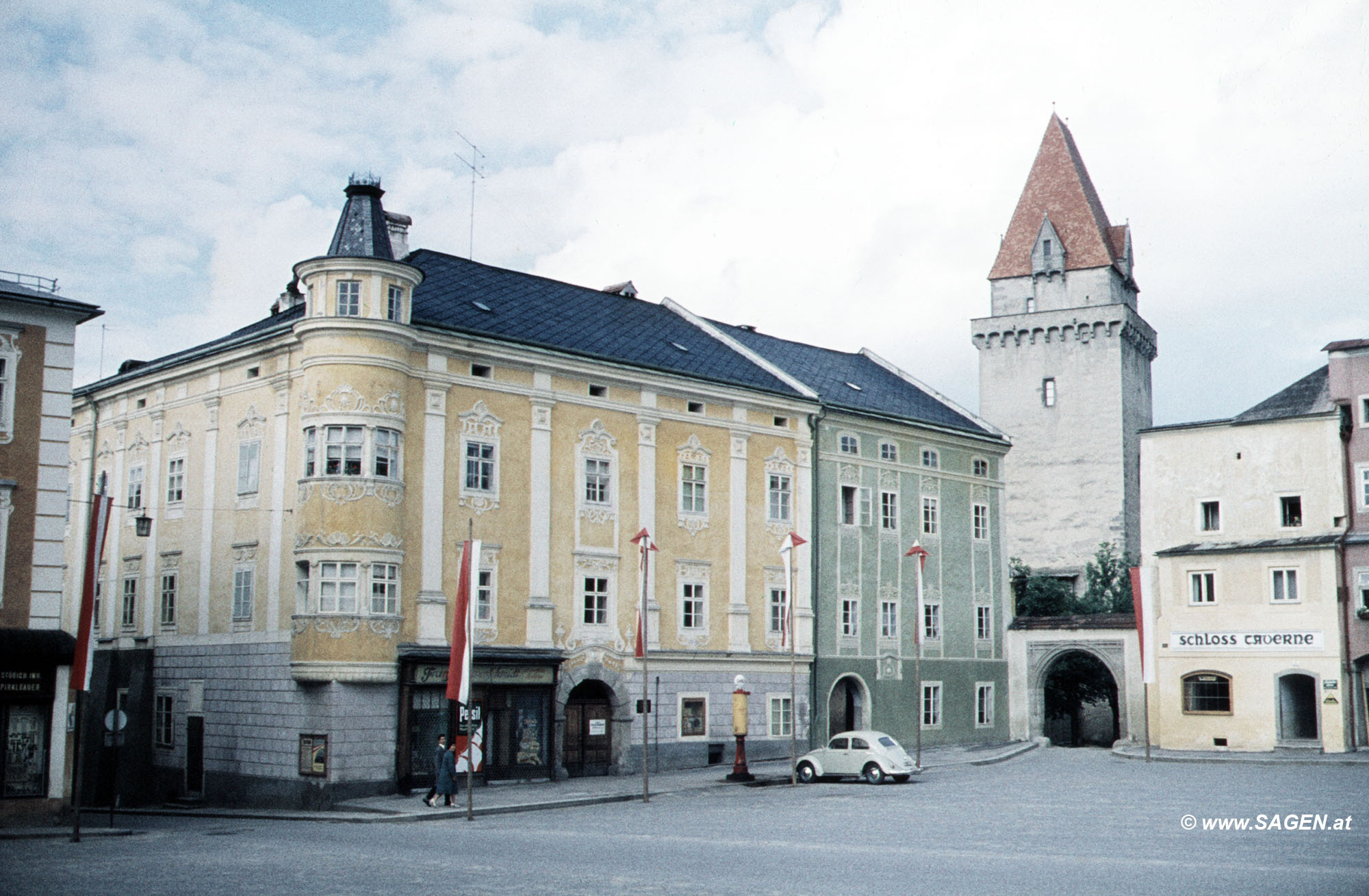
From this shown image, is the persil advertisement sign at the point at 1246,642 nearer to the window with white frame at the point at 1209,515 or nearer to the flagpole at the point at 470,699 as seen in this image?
the window with white frame at the point at 1209,515

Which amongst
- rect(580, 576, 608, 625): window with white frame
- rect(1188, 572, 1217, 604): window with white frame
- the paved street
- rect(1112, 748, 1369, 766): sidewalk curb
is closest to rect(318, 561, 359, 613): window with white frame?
the paved street

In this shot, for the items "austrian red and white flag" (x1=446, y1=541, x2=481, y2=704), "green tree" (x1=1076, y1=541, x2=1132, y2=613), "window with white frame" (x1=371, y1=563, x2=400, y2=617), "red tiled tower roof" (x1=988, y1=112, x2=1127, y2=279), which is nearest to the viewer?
"austrian red and white flag" (x1=446, y1=541, x2=481, y2=704)

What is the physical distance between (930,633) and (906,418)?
25.8 feet

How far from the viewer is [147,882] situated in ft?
66.1

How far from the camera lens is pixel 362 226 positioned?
124 feet

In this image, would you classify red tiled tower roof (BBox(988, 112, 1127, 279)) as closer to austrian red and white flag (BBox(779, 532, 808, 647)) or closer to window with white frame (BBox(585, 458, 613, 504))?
austrian red and white flag (BBox(779, 532, 808, 647))

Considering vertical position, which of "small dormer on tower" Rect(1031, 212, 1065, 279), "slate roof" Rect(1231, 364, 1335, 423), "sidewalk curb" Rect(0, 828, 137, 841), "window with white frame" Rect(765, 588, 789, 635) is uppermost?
"small dormer on tower" Rect(1031, 212, 1065, 279)

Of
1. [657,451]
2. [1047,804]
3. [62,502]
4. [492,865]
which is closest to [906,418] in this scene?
[657,451]

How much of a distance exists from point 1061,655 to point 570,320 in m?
24.7

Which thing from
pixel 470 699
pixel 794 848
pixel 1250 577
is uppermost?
pixel 1250 577

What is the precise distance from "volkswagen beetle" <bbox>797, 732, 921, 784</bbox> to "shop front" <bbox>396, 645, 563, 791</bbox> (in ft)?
23.5

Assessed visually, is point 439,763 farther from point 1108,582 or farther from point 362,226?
point 1108,582

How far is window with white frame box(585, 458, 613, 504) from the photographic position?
42.6 metres

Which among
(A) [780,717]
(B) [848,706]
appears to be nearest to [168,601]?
(A) [780,717]
